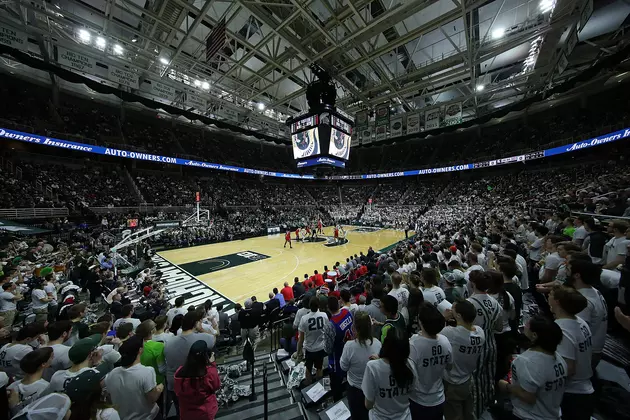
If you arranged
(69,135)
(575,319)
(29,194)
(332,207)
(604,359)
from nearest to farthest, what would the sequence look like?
(575,319) → (604,359) → (29,194) → (69,135) → (332,207)

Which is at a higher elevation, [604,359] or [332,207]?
[332,207]

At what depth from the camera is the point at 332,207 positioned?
117 ft

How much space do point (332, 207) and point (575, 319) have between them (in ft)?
111

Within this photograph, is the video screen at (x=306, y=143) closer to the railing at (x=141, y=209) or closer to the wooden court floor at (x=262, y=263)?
the wooden court floor at (x=262, y=263)

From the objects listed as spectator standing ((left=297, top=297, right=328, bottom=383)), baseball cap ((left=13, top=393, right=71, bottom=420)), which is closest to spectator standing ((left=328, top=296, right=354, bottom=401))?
spectator standing ((left=297, top=297, right=328, bottom=383))

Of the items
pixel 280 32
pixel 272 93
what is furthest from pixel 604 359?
pixel 272 93

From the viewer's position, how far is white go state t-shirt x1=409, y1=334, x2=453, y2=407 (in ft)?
5.88

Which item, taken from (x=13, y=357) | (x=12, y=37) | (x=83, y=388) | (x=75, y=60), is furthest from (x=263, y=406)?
(x=12, y=37)

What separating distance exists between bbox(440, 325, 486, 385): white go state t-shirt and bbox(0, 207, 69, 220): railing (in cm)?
2059

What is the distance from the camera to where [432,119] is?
656 inches

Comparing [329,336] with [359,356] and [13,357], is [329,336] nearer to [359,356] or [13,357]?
[359,356]

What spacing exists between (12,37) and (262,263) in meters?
13.9

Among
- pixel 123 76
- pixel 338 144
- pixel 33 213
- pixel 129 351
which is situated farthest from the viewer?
pixel 33 213

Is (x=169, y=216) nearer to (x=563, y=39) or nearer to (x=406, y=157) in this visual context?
(x=563, y=39)
